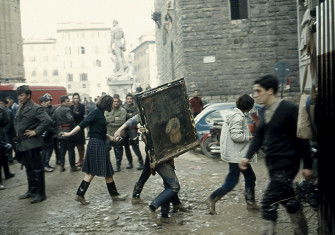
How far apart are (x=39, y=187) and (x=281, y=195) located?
16.0 feet

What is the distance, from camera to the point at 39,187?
7.67m

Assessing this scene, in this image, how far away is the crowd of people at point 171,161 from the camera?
4.23 m

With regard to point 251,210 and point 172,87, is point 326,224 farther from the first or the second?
point 172,87

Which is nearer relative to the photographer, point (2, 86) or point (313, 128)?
point (313, 128)

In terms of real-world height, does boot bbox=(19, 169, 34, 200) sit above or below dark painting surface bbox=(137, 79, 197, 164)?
below

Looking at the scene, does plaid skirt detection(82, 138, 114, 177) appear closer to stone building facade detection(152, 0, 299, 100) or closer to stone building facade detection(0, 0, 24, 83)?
stone building facade detection(152, 0, 299, 100)

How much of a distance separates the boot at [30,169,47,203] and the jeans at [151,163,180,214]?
2616mm

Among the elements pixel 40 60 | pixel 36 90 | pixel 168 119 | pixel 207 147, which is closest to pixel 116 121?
pixel 207 147

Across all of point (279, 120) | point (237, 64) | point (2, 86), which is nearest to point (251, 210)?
point (279, 120)

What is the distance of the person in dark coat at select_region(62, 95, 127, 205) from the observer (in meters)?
7.10

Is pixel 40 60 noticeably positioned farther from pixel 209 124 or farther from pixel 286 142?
pixel 286 142

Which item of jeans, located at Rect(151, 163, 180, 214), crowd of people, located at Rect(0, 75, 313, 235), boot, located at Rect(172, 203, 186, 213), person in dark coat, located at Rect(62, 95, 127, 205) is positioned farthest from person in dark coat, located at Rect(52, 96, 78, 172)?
jeans, located at Rect(151, 163, 180, 214)

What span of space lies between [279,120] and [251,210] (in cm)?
263

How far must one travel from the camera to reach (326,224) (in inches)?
177
